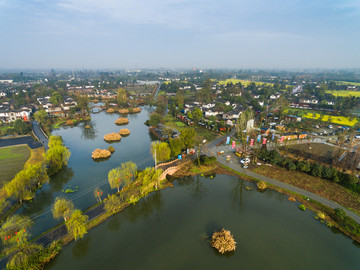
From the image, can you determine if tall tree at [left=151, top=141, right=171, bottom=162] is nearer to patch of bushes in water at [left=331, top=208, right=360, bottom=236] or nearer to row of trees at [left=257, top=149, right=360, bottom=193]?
row of trees at [left=257, top=149, right=360, bottom=193]

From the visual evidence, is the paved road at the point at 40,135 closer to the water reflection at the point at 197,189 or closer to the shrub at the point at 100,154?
the shrub at the point at 100,154

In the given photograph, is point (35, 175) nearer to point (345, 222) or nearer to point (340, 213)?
point (340, 213)

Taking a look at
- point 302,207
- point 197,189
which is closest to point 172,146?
point 197,189

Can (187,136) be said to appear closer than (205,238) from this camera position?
No

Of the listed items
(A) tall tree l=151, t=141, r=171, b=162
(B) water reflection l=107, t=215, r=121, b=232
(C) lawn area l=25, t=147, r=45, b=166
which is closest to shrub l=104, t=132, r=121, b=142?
(C) lawn area l=25, t=147, r=45, b=166

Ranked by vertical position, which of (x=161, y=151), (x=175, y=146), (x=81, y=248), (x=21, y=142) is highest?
(x=175, y=146)
